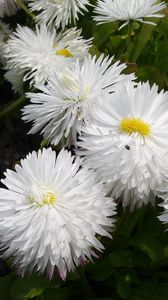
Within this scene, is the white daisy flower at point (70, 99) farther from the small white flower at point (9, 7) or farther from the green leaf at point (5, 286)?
the small white flower at point (9, 7)

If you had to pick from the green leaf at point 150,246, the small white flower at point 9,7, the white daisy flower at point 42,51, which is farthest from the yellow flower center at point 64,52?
the green leaf at point 150,246

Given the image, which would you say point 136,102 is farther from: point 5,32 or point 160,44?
point 5,32

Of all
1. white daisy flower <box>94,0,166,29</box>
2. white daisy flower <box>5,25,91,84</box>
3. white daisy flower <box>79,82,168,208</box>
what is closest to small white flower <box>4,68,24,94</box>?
white daisy flower <box>5,25,91,84</box>

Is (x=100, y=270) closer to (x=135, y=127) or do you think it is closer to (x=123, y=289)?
(x=123, y=289)

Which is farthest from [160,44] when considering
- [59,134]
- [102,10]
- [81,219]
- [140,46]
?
[81,219]

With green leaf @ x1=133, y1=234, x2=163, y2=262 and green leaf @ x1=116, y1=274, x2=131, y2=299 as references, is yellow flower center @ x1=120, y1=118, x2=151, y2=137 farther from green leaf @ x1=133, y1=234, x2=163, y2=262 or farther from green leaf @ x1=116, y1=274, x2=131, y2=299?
green leaf @ x1=116, y1=274, x2=131, y2=299

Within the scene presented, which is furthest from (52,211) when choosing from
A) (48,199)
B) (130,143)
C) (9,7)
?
(9,7)
